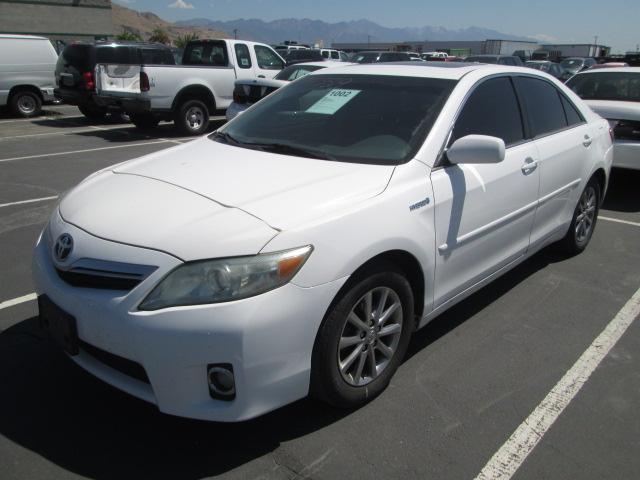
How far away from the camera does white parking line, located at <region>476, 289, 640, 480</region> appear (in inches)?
100

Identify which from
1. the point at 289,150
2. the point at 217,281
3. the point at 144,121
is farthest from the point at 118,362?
the point at 144,121

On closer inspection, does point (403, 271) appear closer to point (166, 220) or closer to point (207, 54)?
point (166, 220)

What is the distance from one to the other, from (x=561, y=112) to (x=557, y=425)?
9.03 feet

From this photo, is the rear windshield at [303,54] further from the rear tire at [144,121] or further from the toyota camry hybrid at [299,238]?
the toyota camry hybrid at [299,238]

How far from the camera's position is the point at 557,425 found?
2.84 meters

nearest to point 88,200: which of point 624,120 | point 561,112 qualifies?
point 561,112

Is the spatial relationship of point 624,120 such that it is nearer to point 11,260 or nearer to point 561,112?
point 561,112

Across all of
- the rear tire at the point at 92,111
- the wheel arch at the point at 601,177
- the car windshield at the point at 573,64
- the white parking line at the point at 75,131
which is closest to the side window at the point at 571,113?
the wheel arch at the point at 601,177

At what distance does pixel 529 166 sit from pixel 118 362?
113 inches

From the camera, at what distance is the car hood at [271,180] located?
261 centimetres

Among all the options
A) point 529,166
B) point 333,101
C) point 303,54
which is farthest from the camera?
point 303,54

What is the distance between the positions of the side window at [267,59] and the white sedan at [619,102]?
7.32m

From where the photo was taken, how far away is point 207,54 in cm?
1295

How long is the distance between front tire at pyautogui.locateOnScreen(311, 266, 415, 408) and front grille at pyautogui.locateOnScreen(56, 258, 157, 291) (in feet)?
2.68
